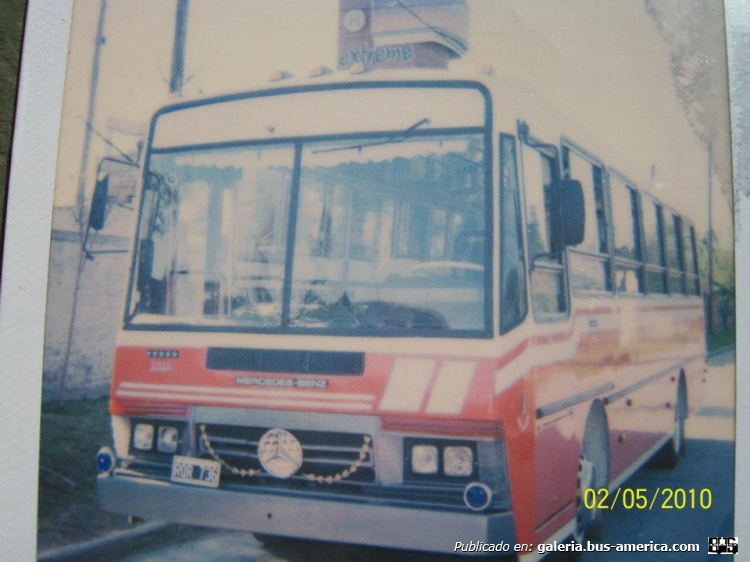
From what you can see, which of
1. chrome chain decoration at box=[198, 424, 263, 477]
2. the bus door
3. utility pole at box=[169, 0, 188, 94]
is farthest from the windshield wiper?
chrome chain decoration at box=[198, 424, 263, 477]

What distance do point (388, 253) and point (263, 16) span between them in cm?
148

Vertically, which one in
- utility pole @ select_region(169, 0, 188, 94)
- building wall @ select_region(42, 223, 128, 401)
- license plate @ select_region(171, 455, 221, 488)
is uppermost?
utility pole @ select_region(169, 0, 188, 94)

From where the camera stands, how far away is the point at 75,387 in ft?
11.7

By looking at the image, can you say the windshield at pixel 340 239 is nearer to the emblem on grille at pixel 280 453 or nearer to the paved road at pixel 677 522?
the emblem on grille at pixel 280 453

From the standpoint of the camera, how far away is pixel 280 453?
3.22 meters

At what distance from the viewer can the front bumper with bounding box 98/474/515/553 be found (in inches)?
116

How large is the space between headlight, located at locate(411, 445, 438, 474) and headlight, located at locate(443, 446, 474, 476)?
0.05m

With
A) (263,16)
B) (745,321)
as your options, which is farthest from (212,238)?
(745,321)

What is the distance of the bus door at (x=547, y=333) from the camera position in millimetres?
3215

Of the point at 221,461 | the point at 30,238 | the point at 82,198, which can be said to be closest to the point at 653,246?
the point at 221,461

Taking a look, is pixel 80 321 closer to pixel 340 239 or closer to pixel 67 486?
pixel 67 486

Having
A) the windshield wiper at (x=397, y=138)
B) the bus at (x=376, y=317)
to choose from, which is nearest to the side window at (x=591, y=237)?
the bus at (x=376, y=317)

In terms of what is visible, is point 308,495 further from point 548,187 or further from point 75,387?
point 548,187

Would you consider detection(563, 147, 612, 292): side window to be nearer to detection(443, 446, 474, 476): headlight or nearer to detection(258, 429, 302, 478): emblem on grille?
detection(443, 446, 474, 476): headlight
